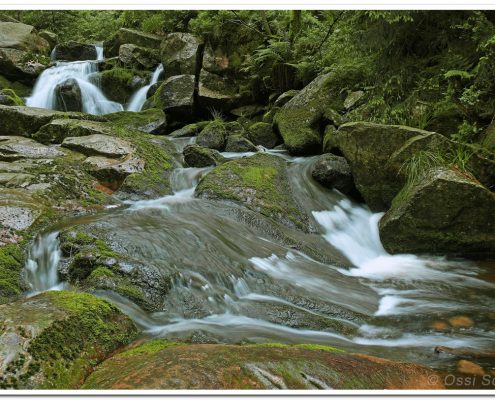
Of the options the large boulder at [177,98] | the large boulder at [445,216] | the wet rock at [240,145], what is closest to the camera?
the large boulder at [445,216]

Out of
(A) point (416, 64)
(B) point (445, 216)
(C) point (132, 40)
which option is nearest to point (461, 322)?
(B) point (445, 216)

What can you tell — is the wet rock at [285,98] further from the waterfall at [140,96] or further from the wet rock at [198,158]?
the waterfall at [140,96]

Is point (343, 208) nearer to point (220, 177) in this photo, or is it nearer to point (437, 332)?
point (220, 177)

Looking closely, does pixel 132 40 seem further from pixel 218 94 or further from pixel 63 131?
pixel 63 131

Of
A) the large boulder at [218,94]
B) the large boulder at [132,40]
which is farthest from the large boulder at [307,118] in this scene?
the large boulder at [132,40]

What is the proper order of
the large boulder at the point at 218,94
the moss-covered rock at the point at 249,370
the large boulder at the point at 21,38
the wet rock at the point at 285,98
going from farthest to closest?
1. the large boulder at the point at 21,38
2. the large boulder at the point at 218,94
3. the wet rock at the point at 285,98
4. the moss-covered rock at the point at 249,370

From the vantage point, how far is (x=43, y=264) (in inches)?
167

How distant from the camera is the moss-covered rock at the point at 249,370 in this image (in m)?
2.22

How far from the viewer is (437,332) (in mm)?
3756

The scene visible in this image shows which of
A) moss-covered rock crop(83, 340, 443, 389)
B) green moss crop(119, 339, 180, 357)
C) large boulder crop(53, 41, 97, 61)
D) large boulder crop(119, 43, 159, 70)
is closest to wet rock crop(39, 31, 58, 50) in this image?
large boulder crop(53, 41, 97, 61)

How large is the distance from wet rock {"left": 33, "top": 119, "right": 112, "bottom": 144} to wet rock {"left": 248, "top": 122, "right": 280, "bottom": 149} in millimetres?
3453

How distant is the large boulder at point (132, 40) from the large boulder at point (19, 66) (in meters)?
2.73

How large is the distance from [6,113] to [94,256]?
21.1 ft

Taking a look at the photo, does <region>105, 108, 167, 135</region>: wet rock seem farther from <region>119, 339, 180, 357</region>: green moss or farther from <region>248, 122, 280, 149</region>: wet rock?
<region>119, 339, 180, 357</region>: green moss
